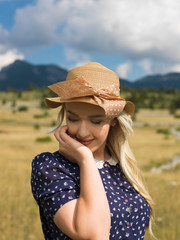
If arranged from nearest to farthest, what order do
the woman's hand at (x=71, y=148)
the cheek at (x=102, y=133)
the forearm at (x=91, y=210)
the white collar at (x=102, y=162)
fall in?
the forearm at (x=91, y=210), the woman's hand at (x=71, y=148), the cheek at (x=102, y=133), the white collar at (x=102, y=162)

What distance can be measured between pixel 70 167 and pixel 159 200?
677 centimetres

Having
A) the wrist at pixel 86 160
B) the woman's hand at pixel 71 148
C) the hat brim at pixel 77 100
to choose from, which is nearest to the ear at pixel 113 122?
the hat brim at pixel 77 100

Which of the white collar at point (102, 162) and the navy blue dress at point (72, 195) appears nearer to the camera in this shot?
the navy blue dress at point (72, 195)

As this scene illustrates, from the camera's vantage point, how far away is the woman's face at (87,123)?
2.33 meters

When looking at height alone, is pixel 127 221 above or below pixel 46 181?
below

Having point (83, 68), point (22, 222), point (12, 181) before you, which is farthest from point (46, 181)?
point (12, 181)

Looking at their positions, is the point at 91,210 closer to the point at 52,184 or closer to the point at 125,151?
the point at 52,184

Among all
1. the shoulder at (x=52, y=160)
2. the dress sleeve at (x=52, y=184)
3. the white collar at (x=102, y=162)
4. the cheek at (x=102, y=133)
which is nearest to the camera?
the dress sleeve at (x=52, y=184)

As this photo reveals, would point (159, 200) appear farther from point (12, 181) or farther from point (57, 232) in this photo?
point (57, 232)

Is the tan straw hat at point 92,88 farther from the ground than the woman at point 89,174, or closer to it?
farther from the ground

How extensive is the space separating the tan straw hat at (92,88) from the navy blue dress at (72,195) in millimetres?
533

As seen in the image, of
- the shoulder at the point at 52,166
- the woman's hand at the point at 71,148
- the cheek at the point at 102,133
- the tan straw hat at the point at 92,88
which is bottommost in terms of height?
the shoulder at the point at 52,166

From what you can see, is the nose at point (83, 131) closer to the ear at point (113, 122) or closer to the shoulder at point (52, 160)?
the shoulder at point (52, 160)

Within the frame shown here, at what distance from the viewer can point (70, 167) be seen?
2314 millimetres
